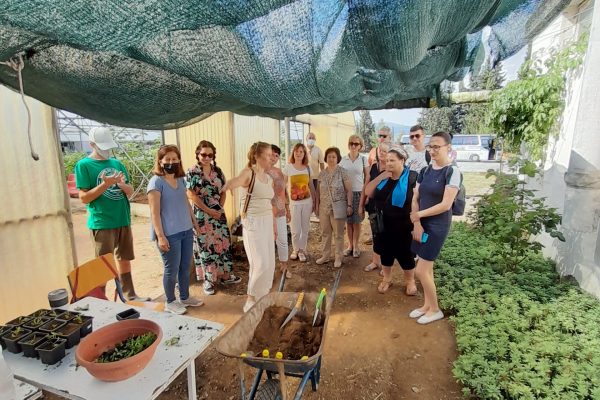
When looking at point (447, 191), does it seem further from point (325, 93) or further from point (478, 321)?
point (325, 93)

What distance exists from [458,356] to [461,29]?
2.48 meters

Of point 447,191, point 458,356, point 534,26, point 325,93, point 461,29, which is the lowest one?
point 458,356

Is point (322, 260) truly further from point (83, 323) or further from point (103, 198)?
point (83, 323)

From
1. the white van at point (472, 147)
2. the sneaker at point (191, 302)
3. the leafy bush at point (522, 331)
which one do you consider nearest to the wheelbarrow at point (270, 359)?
the leafy bush at point (522, 331)

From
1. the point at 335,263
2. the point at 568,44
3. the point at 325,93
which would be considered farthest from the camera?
the point at 335,263

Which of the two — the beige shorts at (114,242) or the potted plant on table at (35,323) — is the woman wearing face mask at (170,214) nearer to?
the beige shorts at (114,242)

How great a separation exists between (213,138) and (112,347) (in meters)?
3.66

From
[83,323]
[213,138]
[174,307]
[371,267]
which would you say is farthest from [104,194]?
[371,267]

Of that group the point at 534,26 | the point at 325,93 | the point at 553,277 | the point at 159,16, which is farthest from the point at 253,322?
the point at 553,277

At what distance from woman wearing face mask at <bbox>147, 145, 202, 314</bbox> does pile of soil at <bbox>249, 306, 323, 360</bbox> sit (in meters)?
1.42

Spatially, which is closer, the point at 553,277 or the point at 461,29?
the point at 461,29

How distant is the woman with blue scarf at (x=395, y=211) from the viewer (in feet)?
10.8

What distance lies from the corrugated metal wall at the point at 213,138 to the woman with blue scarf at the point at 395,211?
7.65ft

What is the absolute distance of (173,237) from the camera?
9.75 ft
